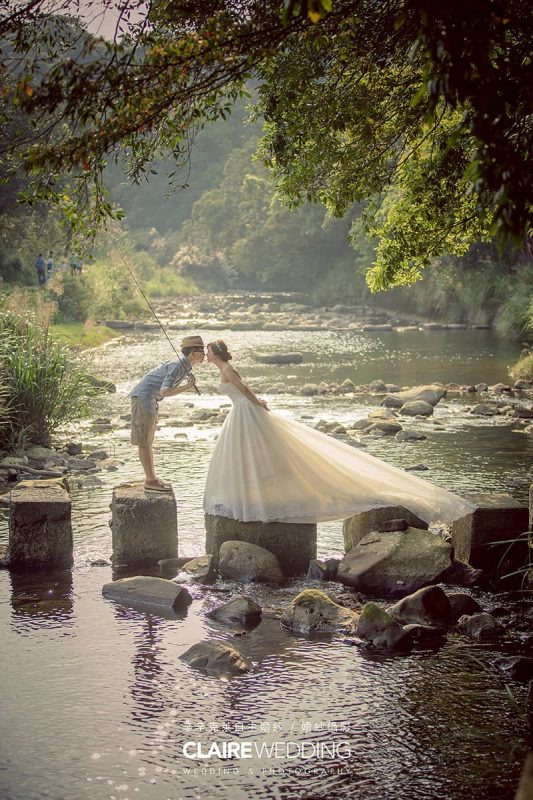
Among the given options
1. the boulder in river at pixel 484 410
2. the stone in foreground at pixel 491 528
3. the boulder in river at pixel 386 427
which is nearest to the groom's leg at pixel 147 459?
the stone in foreground at pixel 491 528

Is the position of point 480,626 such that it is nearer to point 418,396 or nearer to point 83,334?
point 418,396

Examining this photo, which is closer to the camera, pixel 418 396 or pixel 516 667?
pixel 516 667

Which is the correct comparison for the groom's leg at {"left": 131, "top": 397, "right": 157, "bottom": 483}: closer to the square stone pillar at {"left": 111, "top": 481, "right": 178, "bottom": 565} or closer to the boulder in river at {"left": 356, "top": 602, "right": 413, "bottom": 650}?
the square stone pillar at {"left": 111, "top": 481, "right": 178, "bottom": 565}

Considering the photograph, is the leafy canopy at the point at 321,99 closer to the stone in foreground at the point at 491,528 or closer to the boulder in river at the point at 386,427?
the stone in foreground at the point at 491,528

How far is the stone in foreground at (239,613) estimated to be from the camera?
902 centimetres

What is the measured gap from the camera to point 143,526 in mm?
10586

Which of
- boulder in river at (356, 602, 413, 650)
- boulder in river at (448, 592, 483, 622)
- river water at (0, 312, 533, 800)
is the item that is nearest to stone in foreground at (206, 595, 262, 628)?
river water at (0, 312, 533, 800)

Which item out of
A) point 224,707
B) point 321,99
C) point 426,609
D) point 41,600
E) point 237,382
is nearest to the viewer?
point 224,707

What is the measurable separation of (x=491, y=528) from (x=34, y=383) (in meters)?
8.31

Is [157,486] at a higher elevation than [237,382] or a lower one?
lower

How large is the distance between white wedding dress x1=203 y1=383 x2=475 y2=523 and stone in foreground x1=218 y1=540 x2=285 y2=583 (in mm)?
307

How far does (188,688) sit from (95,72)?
443 centimetres

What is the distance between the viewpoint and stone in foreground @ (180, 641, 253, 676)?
8.03 metres

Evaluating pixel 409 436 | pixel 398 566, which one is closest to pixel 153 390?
pixel 398 566
